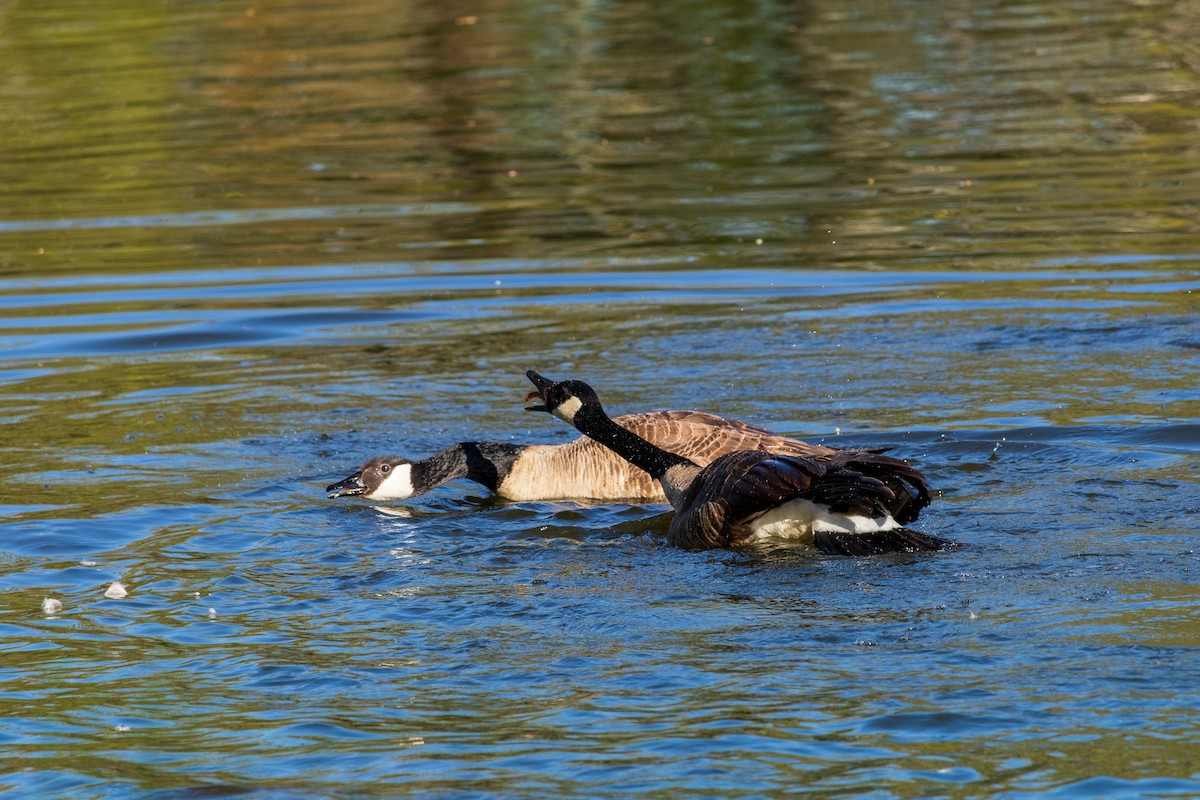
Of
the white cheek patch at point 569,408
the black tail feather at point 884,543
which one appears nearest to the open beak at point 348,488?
the white cheek patch at point 569,408

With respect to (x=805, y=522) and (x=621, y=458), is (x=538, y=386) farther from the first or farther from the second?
(x=805, y=522)

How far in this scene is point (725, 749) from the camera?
17.0 ft

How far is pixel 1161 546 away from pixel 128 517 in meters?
5.14

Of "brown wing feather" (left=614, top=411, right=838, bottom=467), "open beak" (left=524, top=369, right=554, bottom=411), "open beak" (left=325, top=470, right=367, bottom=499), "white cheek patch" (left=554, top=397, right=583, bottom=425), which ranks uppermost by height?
"open beak" (left=524, top=369, right=554, bottom=411)

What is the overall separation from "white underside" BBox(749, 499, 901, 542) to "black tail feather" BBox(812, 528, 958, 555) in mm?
46

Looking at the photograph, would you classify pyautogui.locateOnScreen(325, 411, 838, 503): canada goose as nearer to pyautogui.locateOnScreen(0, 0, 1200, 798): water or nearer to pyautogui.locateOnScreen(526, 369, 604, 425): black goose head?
pyautogui.locateOnScreen(0, 0, 1200, 798): water

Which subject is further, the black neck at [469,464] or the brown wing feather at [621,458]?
the black neck at [469,464]

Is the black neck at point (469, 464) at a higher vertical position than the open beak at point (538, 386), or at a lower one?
lower

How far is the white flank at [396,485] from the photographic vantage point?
9.08 metres

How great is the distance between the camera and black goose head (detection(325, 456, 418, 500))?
8.99 m

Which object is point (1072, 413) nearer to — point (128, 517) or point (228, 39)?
point (128, 517)

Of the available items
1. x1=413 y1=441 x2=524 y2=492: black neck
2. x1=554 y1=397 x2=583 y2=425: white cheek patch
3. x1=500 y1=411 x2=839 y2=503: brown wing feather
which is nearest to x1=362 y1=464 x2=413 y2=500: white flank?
x1=413 y1=441 x2=524 y2=492: black neck

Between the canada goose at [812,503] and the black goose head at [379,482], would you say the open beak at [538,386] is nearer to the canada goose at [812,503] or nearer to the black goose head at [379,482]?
the black goose head at [379,482]

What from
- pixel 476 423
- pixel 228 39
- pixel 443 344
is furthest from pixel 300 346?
pixel 228 39
